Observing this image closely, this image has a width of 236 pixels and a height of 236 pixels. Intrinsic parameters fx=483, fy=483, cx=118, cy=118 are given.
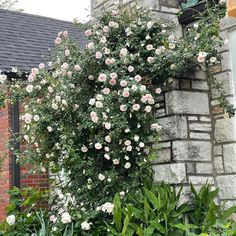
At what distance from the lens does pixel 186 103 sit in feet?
16.8

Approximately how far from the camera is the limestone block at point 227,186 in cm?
499

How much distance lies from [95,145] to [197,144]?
3.56 ft

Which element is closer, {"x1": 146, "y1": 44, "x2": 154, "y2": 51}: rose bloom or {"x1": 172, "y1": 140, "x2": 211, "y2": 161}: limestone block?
{"x1": 172, "y1": 140, "x2": 211, "y2": 161}: limestone block

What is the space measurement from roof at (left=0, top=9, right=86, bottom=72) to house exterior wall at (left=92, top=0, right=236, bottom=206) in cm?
401

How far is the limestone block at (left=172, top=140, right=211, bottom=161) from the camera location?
496 centimetres

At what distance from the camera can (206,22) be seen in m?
5.01

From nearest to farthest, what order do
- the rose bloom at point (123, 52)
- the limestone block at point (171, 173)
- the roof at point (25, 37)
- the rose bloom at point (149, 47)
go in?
the limestone block at point (171, 173) → the rose bloom at point (123, 52) → the rose bloom at point (149, 47) → the roof at point (25, 37)

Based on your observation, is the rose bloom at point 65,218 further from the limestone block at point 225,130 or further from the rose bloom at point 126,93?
the limestone block at point 225,130

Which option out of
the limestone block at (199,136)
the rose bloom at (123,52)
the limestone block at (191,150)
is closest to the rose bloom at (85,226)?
the limestone block at (191,150)

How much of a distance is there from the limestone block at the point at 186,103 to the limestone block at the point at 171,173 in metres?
0.56

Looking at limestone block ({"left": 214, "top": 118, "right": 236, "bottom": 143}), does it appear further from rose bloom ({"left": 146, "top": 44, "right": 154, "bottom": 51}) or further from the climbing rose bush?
rose bloom ({"left": 146, "top": 44, "right": 154, "bottom": 51})

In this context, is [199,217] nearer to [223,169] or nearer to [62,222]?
[223,169]

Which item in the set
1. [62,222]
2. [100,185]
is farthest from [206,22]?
[62,222]

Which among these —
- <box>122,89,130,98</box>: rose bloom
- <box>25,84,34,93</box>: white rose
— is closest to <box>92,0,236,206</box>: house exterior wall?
<box>122,89,130,98</box>: rose bloom
